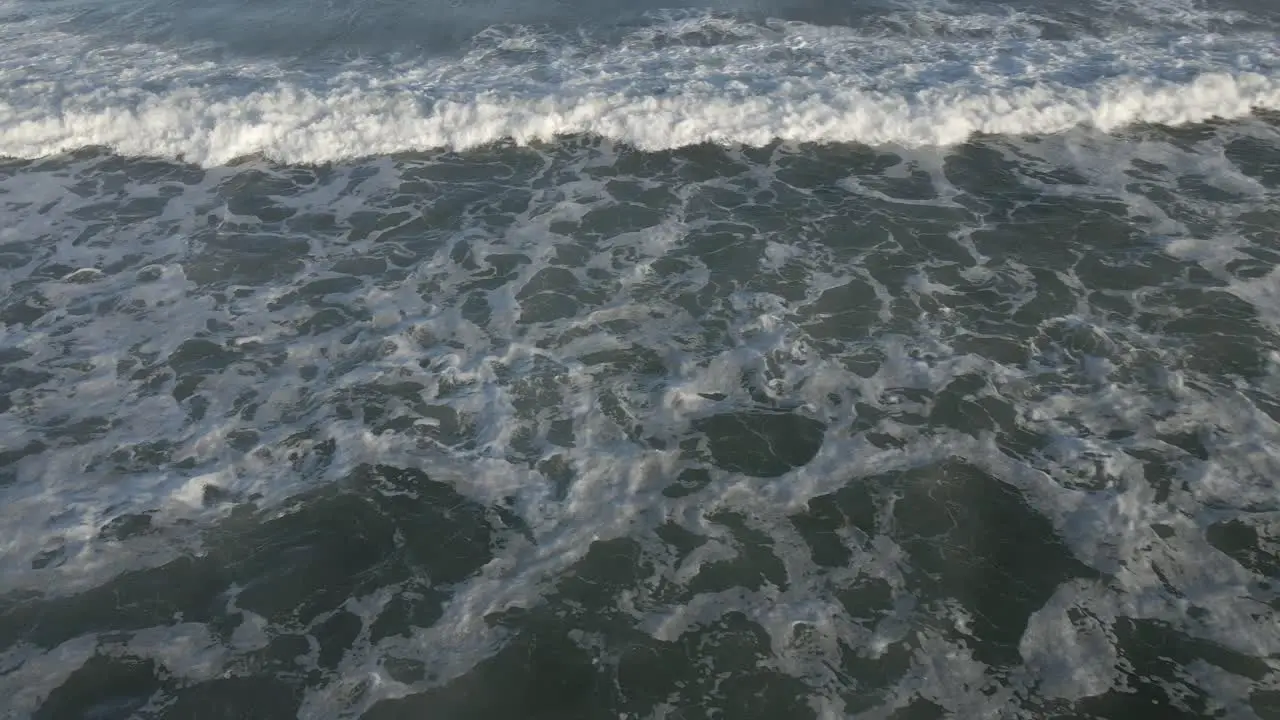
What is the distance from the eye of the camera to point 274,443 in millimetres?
7277

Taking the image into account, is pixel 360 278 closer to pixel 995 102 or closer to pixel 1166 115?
pixel 995 102

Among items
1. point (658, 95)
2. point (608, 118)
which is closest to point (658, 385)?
point (608, 118)

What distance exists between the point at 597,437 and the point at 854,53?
8.89 meters

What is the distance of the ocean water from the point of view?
554cm

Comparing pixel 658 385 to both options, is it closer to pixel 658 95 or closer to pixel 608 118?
pixel 608 118

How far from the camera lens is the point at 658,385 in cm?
768

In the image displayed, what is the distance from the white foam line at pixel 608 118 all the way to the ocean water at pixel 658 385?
0.21 ft

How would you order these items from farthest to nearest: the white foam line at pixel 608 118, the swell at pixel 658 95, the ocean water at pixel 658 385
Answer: the swell at pixel 658 95 < the white foam line at pixel 608 118 < the ocean water at pixel 658 385

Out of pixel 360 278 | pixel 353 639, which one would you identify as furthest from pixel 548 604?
pixel 360 278

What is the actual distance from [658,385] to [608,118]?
18.2 feet

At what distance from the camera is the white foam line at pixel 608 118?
37.6ft

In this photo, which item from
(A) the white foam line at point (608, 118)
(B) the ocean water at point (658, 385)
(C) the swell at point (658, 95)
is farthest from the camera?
(C) the swell at point (658, 95)

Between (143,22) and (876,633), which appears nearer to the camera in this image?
(876,633)

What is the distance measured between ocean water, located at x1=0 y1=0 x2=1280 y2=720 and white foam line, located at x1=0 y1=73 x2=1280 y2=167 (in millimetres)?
65
